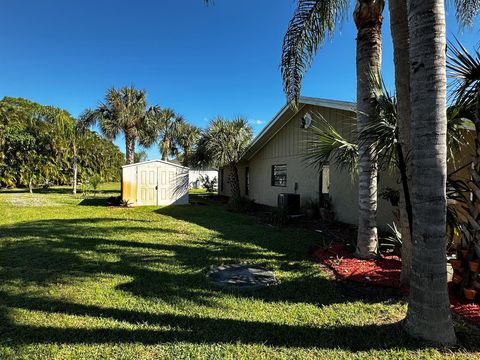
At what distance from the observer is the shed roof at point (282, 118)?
9055 mm

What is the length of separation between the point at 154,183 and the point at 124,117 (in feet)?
22.8

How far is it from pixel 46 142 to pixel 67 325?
2668cm

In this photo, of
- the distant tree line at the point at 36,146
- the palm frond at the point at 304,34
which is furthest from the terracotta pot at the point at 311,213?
the distant tree line at the point at 36,146

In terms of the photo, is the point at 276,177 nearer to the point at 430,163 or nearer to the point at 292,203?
the point at 292,203

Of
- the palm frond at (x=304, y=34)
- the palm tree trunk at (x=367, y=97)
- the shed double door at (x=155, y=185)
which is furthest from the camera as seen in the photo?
the shed double door at (x=155, y=185)

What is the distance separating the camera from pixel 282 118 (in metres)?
12.9

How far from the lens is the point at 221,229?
8570mm

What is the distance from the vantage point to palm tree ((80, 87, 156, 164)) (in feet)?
63.9

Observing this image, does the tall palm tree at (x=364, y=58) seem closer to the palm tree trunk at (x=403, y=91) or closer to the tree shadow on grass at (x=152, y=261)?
the palm tree trunk at (x=403, y=91)

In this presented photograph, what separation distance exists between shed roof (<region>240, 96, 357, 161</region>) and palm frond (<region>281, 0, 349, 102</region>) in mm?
2665

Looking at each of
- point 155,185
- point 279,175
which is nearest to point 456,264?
point 279,175

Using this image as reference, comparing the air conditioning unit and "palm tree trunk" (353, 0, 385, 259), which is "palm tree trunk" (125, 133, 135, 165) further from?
"palm tree trunk" (353, 0, 385, 259)

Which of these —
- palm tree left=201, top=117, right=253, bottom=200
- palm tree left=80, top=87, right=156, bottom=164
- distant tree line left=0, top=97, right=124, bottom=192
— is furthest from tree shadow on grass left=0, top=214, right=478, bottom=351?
distant tree line left=0, top=97, right=124, bottom=192

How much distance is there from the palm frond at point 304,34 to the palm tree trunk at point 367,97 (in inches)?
34.2
